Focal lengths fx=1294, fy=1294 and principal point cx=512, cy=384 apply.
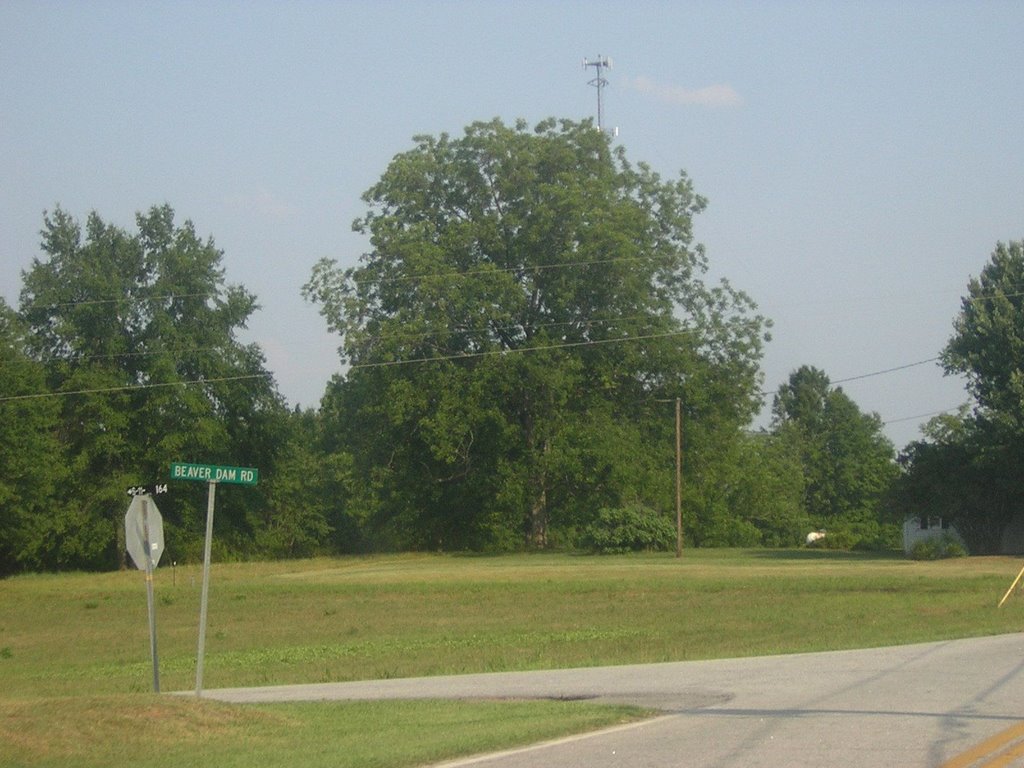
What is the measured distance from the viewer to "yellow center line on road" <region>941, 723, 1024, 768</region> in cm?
927

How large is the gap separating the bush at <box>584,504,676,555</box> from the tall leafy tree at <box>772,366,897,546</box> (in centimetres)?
5219

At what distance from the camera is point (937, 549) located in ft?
171

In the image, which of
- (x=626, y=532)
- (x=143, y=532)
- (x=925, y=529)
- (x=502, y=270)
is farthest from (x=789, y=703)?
(x=925, y=529)

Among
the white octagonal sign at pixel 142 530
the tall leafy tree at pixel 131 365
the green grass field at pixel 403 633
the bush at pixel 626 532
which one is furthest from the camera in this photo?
the tall leafy tree at pixel 131 365

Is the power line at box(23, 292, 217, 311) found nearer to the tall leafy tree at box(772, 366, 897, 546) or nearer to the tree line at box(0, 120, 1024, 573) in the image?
the tree line at box(0, 120, 1024, 573)

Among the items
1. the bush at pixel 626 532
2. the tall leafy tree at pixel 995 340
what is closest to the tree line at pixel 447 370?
the bush at pixel 626 532

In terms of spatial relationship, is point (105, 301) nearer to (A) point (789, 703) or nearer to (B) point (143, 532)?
(B) point (143, 532)

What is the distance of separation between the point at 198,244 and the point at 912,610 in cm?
5102

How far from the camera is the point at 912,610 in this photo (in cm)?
2806

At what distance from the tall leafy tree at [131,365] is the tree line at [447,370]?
0.14 metres

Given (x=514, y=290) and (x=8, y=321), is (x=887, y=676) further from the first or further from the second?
(x=8, y=321)

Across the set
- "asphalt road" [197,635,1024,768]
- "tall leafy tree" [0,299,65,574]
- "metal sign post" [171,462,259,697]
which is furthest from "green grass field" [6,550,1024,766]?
"tall leafy tree" [0,299,65,574]

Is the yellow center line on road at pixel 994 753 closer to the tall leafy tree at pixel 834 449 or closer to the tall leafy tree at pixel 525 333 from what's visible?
the tall leafy tree at pixel 525 333

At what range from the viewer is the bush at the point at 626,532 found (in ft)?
198
